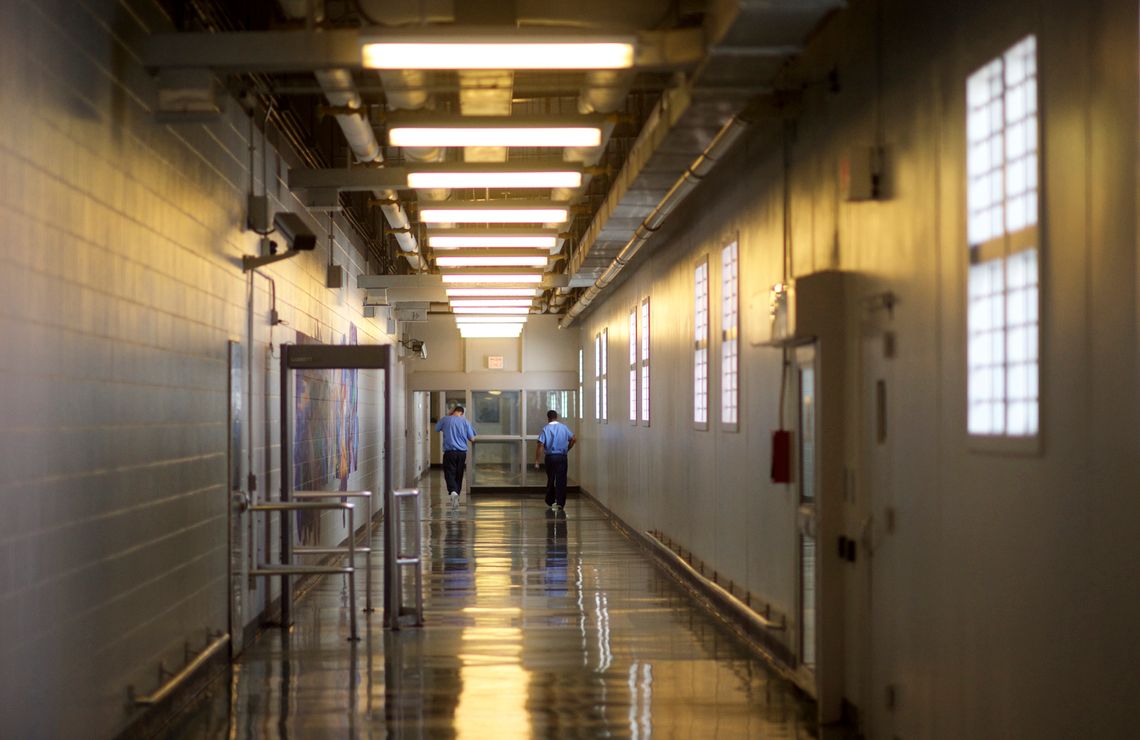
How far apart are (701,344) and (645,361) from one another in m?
3.83

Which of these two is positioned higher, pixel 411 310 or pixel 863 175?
pixel 411 310

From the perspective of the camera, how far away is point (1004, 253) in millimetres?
4203

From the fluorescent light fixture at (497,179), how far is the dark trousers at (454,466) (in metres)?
12.0

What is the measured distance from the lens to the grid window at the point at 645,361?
46.7ft

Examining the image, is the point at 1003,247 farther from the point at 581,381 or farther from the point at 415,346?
the point at 581,381

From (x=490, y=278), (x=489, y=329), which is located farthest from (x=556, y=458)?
(x=490, y=278)

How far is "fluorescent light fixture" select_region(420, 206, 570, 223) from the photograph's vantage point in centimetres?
913

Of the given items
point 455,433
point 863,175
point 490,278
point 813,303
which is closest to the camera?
point 863,175

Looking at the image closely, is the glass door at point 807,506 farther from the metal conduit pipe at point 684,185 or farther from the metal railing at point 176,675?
the metal railing at point 176,675

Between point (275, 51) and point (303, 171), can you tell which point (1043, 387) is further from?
point (303, 171)

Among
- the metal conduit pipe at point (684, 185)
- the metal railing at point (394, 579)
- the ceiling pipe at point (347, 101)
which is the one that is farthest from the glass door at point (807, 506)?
the metal railing at point (394, 579)

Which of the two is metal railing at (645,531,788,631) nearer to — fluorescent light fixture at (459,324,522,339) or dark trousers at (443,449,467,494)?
fluorescent light fixture at (459,324,522,339)

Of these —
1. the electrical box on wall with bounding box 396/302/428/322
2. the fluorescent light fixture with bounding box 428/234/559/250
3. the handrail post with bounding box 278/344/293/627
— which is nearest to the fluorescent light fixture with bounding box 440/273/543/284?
the fluorescent light fixture with bounding box 428/234/559/250

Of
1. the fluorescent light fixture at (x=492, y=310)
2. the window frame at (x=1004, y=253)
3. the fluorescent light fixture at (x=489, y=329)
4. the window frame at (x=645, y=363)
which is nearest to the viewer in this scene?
the window frame at (x=1004, y=253)
